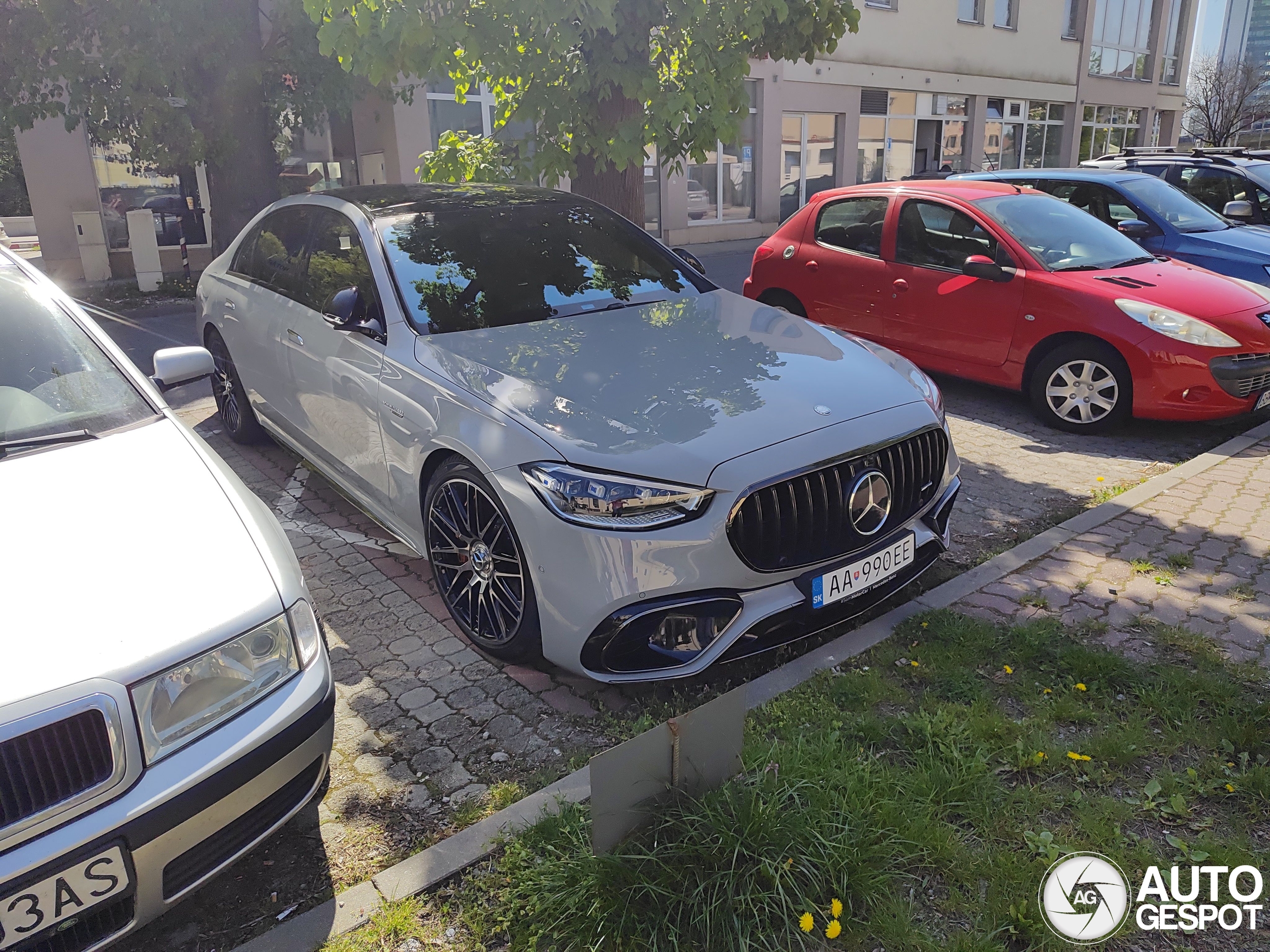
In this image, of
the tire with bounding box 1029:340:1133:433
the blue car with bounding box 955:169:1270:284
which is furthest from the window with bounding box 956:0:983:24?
the tire with bounding box 1029:340:1133:433

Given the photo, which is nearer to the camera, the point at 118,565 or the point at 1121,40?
the point at 118,565

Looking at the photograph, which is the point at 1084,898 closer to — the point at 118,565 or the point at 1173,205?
the point at 118,565

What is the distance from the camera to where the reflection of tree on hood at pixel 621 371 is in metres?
3.29

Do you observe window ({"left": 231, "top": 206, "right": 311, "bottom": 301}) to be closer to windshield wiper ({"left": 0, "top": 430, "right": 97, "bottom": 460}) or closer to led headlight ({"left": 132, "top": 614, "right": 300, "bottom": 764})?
windshield wiper ({"left": 0, "top": 430, "right": 97, "bottom": 460})

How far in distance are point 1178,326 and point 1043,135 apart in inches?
1037

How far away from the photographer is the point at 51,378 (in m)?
3.10

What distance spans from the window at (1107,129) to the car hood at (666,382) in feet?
102

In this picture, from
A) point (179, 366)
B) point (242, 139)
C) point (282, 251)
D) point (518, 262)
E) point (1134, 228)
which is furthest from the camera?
point (242, 139)

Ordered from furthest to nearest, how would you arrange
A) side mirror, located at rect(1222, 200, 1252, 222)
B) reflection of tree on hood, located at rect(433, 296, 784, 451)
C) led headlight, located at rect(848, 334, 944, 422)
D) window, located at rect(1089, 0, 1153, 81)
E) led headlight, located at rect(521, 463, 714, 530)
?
1. window, located at rect(1089, 0, 1153, 81)
2. side mirror, located at rect(1222, 200, 1252, 222)
3. led headlight, located at rect(848, 334, 944, 422)
4. reflection of tree on hood, located at rect(433, 296, 784, 451)
5. led headlight, located at rect(521, 463, 714, 530)

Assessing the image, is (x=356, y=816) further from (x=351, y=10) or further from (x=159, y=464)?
(x=351, y=10)

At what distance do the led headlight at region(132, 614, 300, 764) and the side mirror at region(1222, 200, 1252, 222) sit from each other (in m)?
10.9

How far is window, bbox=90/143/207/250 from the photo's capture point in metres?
15.0

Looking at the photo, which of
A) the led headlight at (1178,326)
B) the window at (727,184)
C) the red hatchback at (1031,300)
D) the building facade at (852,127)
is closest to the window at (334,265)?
the building facade at (852,127)

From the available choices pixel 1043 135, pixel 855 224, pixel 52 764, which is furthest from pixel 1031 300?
pixel 1043 135
